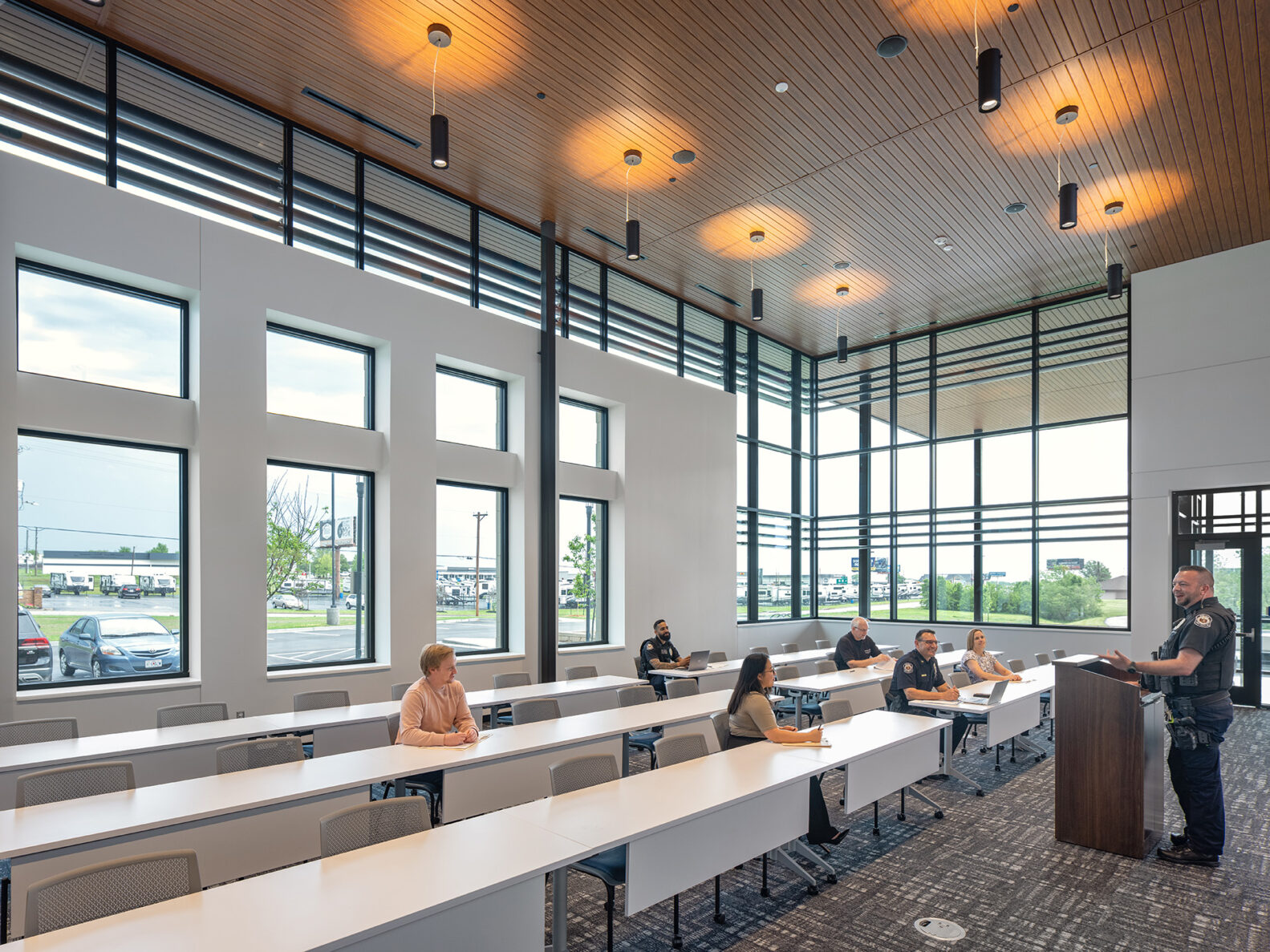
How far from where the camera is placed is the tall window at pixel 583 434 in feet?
33.5

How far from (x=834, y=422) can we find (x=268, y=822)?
1238cm

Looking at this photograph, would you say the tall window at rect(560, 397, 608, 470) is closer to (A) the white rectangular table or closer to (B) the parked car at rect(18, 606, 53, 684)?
(A) the white rectangular table

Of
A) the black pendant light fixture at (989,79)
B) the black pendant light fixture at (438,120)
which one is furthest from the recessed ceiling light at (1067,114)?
the black pendant light fixture at (438,120)

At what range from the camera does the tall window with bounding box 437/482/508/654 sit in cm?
870

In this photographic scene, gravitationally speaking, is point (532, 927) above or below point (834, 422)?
below

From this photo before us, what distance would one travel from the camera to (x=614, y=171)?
8.05 meters

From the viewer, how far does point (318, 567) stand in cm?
774

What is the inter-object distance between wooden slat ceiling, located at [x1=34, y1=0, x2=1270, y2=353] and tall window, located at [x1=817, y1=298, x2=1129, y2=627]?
2365mm

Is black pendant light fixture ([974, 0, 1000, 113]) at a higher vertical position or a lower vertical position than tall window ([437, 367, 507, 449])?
higher

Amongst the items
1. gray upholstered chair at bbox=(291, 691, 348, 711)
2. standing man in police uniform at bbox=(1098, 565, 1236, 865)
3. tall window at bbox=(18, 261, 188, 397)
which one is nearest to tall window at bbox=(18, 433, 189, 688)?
tall window at bbox=(18, 261, 188, 397)

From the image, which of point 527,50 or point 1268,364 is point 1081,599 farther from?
point 527,50

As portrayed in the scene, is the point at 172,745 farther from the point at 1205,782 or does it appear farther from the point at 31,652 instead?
the point at 1205,782

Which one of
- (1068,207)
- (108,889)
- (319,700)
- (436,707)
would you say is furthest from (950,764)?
(108,889)

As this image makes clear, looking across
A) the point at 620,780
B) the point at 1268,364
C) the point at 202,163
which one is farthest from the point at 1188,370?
the point at 202,163
